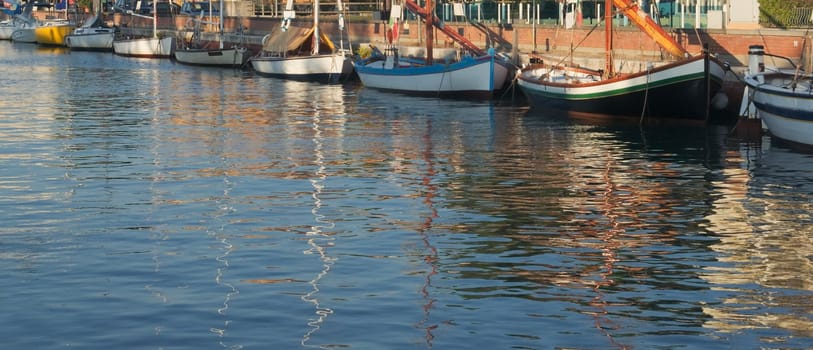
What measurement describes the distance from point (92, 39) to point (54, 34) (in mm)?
13938

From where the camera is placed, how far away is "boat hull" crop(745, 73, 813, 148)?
122 feet

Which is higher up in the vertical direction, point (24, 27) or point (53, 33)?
point (24, 27)

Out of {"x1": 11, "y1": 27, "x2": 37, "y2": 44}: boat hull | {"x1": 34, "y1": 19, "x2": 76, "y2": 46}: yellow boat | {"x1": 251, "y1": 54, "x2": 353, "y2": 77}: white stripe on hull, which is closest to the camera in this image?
{"x1": 251, "y1": 54, "x2": 353, "y2": 77}: white stripe on hull

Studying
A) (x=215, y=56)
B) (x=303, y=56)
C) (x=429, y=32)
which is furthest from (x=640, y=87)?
(x=215, y=56)

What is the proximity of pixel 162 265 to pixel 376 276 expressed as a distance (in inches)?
142

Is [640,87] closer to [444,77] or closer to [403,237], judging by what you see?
[444,77]

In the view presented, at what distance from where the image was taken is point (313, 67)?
72312 millimetres

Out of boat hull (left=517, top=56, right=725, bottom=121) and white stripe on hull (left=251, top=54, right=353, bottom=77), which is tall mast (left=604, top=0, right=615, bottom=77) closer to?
boat hull (left=517, top=56, right=725, bottom=121)

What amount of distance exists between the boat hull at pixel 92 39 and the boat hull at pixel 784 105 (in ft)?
285

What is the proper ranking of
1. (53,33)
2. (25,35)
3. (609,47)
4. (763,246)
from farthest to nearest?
(25,35)
(53,33)
(609,47)
(763,246)

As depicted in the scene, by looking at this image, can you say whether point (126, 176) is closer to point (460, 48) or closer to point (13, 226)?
point (13, 226)

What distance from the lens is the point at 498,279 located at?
20.9 meters

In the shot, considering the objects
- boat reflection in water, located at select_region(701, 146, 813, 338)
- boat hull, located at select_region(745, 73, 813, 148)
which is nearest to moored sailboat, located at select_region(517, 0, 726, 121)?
boat hull, located at select_region(745, 73, 813, 148)

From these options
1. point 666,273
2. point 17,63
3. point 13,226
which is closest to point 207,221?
point 13,226
